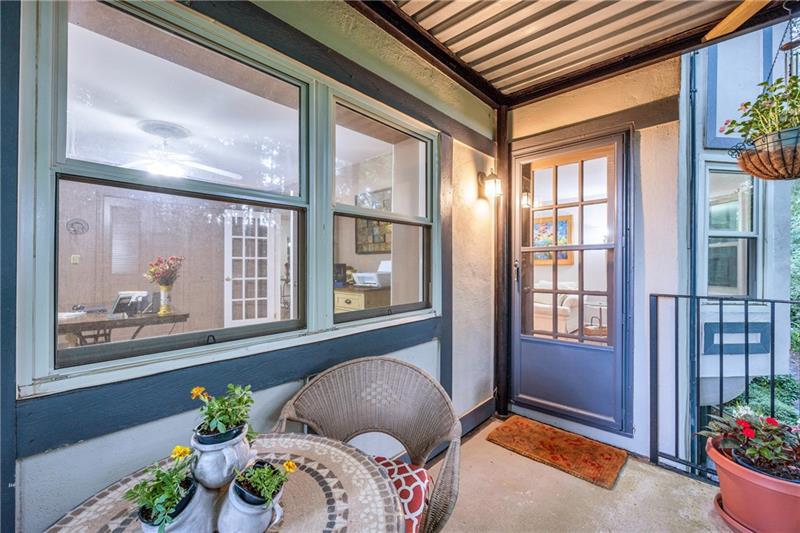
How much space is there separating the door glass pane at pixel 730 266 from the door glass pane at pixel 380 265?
282cm

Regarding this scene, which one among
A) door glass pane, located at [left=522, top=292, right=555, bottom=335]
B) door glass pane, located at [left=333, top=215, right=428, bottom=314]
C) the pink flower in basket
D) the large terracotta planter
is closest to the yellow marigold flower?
the pink flower in basket

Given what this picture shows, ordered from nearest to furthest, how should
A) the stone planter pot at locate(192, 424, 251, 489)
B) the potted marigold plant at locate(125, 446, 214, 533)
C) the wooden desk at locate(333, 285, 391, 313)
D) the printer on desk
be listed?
the potted marigold plant at locate(125, 446, 214, 533), the stone planter pot at locate(192, 424, 251, 489), the wooden desk at locate(333, 285, 391, 313), the printer on desk

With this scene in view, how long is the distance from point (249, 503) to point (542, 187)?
2.88m

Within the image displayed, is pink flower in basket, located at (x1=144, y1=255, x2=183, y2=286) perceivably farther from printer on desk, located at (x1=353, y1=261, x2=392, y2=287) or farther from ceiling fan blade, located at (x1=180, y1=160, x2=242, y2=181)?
printer on desk, located at (x1=353, y1=261, x2=392, y2=287)

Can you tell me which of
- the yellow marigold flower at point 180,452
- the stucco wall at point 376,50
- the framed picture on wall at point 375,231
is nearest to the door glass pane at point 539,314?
the framed picture on wall at point 375,231

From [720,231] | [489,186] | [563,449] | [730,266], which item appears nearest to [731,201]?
[720,231]

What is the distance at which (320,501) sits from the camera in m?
0.87

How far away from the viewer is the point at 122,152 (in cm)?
120

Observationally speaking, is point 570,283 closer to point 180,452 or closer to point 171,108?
point 180,452

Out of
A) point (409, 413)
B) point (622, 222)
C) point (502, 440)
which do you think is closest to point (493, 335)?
point (502, 440)

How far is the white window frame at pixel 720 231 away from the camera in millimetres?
2775

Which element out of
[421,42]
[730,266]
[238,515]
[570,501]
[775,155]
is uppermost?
[421,42]

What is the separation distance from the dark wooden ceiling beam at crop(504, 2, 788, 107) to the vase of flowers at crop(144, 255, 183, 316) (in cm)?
290

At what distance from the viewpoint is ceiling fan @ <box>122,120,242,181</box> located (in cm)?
123
